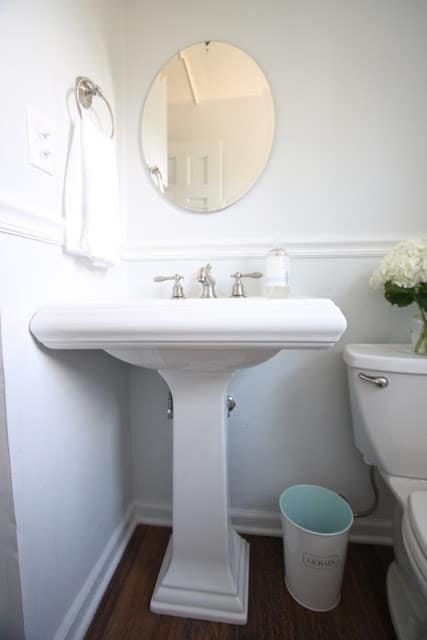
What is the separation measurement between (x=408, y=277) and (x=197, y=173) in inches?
28.8

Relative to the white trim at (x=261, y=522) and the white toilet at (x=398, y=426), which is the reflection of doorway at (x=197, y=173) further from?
the white trim at (x=261, y=522)

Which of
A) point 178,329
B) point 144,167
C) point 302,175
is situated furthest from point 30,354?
point 302,175

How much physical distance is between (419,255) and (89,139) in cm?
91

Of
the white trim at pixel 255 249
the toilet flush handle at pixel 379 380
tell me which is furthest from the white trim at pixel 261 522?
the white trim at pixel 255 249

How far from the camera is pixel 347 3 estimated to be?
0.94 meters

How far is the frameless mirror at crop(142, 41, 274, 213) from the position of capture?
100 centimetres

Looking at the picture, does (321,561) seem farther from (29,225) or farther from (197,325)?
(29,225)

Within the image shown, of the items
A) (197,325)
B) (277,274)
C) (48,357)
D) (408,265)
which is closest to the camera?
(197,325)

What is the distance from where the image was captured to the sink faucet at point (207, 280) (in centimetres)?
96

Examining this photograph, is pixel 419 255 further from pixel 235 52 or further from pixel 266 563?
pixel 266 563

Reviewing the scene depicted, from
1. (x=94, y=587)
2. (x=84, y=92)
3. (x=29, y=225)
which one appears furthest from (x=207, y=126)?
(x=94, y=587)

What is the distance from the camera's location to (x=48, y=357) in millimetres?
687

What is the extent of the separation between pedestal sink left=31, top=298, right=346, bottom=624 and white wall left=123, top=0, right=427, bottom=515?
0.29 m

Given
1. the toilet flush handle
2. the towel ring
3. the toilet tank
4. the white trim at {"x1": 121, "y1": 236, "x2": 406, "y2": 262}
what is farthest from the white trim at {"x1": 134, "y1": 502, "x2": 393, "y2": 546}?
the towel ring
